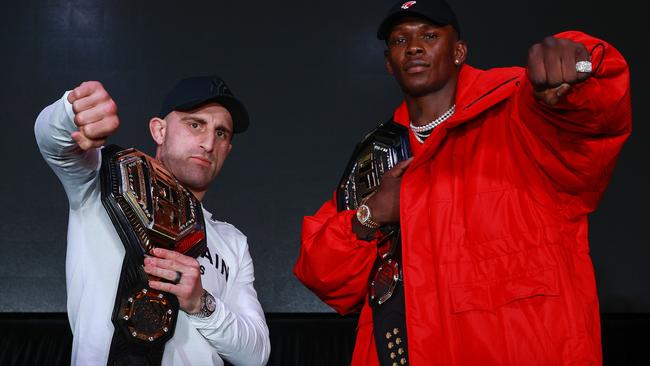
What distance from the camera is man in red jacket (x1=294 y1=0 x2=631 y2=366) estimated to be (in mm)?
1194

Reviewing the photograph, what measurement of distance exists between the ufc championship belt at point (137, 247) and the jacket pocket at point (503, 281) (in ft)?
1.89

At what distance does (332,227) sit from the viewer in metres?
1.54

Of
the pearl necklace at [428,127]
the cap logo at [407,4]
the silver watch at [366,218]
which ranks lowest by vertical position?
the silver watch at [366,218]

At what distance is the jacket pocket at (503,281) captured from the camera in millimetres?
1269

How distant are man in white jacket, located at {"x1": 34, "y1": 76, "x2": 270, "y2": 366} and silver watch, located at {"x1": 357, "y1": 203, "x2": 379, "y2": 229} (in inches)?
14.0

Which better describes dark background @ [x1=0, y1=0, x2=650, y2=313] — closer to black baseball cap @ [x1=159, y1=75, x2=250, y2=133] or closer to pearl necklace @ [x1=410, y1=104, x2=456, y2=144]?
black baseball cap @ [x1=159, y1=75, x2=250, y2=133]

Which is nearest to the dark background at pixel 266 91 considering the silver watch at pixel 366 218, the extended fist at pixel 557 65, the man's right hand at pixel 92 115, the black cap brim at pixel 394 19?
the black cap brim at pixel 394 19

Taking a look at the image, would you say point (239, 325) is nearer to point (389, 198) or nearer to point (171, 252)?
point (171, 252)

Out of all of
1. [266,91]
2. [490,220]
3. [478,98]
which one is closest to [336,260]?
[490,220]

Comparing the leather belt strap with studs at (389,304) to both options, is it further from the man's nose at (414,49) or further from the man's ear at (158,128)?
the man's ear at (158,128)

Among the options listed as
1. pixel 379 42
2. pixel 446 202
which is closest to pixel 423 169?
pixel 446 202

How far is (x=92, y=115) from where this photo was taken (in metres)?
1.01

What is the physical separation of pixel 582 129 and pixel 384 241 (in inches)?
22.7

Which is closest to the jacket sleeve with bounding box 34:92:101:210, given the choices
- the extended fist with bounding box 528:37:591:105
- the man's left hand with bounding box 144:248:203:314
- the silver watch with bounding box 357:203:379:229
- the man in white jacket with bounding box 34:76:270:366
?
the man in white jacket with bounding box 34:76:270:366
